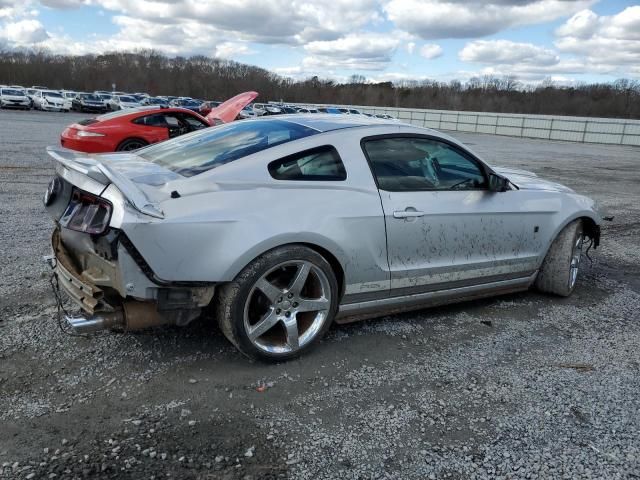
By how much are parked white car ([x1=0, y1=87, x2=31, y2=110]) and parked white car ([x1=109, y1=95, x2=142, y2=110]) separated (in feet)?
18.5

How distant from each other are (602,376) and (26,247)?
5.19m

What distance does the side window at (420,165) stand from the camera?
3.70 m

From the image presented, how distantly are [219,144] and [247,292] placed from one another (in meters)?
1.22

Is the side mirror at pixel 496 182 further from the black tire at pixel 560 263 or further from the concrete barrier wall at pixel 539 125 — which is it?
the concrete barrier wall at pixel 539 125

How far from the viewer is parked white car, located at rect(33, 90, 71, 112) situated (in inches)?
1479

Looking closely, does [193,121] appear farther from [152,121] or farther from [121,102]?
[121,102]

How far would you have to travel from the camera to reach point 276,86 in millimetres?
96500

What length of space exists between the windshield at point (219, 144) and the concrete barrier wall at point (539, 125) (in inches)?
1046

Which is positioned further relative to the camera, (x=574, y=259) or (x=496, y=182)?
(x=574, y=259)

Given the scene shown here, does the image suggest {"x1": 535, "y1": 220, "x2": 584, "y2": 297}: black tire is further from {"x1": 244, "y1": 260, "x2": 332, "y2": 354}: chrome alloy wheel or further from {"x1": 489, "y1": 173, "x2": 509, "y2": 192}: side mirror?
{"x1": 244, "y1": 260, "x2": 332, "y2": 354}: chrome alloy wheel

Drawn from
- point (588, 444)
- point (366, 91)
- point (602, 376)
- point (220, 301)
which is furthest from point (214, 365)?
point (366, 91)

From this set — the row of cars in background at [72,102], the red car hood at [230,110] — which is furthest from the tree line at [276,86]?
the red car hood at [230,110]

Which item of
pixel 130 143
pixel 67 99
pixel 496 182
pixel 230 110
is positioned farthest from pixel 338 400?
pixel 67 99

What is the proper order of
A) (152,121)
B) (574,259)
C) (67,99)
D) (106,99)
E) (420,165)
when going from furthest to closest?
(106,99) → (67,99) → (152,121) → (574,259) → (420,165)
